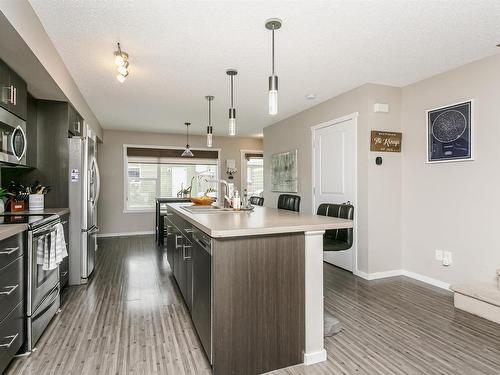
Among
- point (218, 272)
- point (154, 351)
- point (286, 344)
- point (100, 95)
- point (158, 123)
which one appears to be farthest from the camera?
point (158, 123)

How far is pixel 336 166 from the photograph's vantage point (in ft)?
13.9

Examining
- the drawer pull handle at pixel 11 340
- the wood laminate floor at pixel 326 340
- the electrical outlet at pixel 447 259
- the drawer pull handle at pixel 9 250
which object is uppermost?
the drawer pull handle at pixel 9 250

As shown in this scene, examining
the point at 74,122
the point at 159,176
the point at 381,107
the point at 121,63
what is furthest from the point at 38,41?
the point at 159,176

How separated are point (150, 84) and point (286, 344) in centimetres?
324

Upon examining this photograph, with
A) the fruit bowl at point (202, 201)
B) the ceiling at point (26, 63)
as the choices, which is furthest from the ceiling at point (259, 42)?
the fruit bowl at point (202, 201)

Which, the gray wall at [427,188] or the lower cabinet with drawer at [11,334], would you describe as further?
the gray wall at [427,188]

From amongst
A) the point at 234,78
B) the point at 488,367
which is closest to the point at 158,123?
the point at 234,78

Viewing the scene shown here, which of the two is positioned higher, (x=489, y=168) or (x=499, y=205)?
(x=489, y=168)

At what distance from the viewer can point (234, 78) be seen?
352 centimetres

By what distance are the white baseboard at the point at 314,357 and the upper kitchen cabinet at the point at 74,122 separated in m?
3.49

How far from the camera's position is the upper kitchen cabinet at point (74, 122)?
11.9 ft

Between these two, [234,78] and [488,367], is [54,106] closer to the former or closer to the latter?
[234,78]

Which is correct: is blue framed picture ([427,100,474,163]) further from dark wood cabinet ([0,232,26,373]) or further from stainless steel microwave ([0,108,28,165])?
stainless steel microwave ([0,108,28,165])

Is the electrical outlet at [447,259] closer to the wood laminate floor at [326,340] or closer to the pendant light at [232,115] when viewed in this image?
the wood laminate floor at [326,340]
